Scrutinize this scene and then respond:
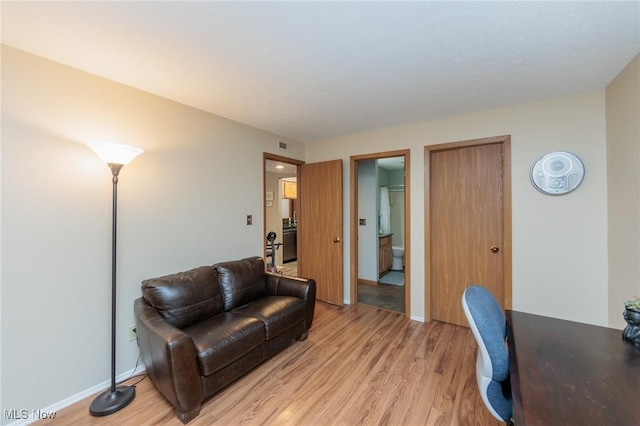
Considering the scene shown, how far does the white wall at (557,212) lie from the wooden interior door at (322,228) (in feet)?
5.35

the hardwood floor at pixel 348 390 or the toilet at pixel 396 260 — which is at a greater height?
the toilet at pixel 396 260

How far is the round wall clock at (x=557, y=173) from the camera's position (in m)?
2.38

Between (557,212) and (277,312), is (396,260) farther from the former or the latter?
(277,312)

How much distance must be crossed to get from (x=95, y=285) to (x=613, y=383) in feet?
9.84

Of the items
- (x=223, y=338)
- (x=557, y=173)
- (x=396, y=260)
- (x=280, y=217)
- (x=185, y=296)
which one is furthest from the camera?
(x=280, y=217)

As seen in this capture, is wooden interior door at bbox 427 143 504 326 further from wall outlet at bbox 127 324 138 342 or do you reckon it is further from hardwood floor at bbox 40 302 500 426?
wall outlet at bbox 127 324 138 342

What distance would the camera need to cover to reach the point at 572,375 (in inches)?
40.5

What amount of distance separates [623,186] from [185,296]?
11.7ft

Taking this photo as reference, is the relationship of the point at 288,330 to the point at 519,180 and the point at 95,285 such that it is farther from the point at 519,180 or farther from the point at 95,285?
the point at 519,180

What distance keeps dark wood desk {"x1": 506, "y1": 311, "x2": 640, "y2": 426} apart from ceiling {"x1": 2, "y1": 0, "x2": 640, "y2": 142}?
170 cm

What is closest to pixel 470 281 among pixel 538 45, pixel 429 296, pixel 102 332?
pixel 429 296

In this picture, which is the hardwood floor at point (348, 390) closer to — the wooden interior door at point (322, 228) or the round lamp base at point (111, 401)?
the round lamp base at point (111, 401)

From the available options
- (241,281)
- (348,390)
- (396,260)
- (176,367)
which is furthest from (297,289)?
(396,260)

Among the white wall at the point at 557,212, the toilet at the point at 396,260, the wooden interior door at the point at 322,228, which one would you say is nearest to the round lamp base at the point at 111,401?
the wooden interior door at the point at 322,228
